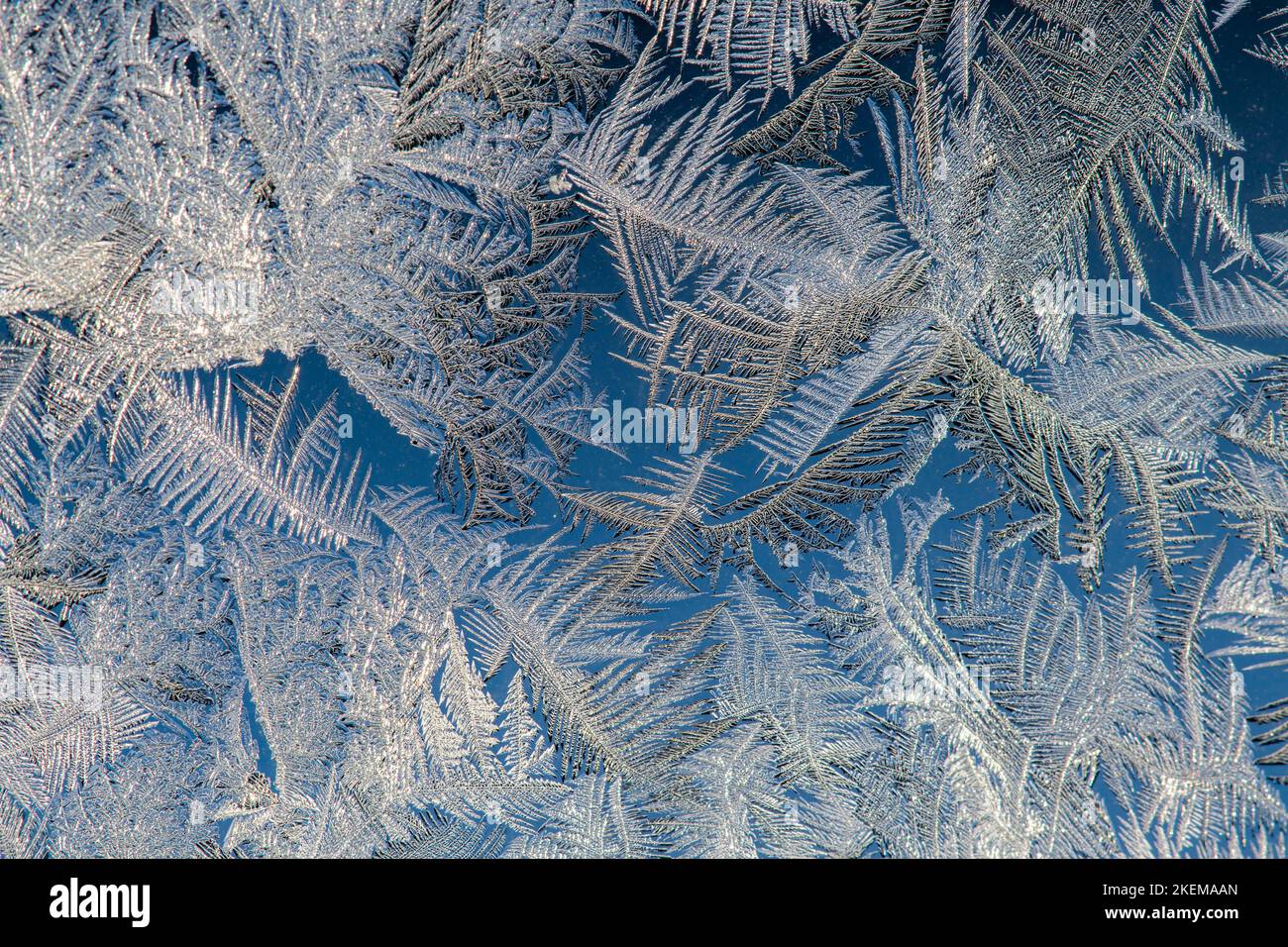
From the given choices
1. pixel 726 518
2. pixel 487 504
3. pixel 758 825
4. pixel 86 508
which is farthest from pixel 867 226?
pixel 86 508

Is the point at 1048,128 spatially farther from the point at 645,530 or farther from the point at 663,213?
the point at 645,530

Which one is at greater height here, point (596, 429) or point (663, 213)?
point (663, 213)

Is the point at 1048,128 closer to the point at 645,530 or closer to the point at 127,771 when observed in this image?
the point at 645,530

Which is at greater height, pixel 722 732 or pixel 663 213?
pixel 663 213

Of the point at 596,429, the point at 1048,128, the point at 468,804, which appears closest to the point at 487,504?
the point at 596,429

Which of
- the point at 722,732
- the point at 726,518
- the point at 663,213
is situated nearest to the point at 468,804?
the point at 722,732
